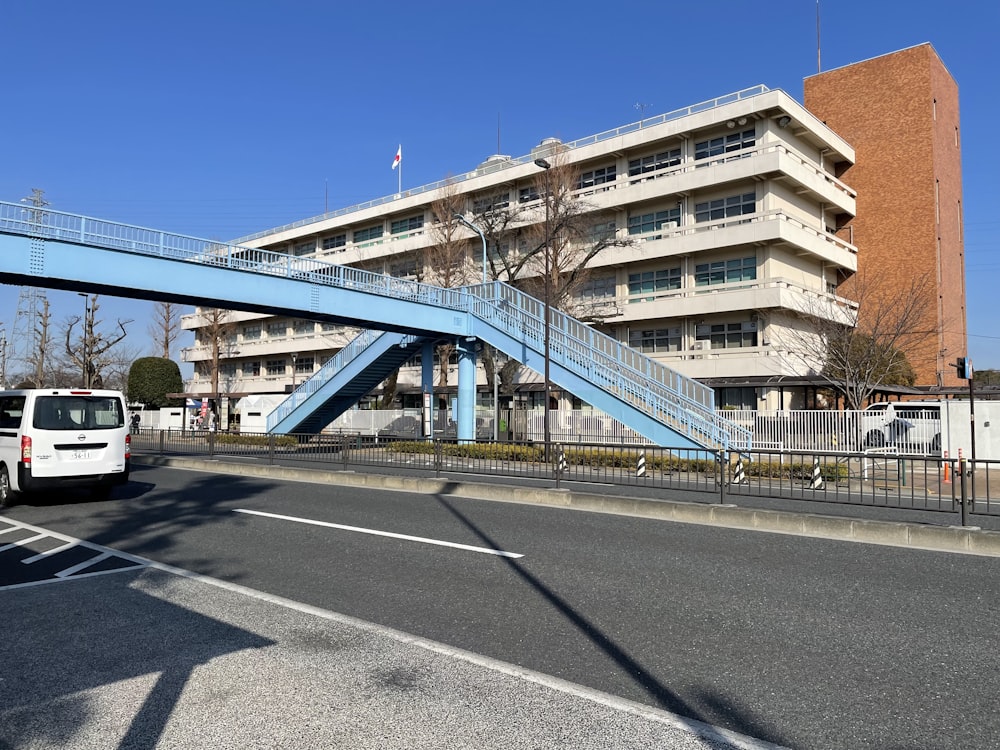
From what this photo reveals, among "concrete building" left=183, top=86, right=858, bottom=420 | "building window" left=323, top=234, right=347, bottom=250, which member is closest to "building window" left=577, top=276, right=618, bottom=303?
"concrete building" left=183, top=86, right=858, bottom=420

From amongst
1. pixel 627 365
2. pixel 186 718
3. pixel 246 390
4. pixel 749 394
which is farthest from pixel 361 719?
pixel 246 390

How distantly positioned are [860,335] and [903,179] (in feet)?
42.9

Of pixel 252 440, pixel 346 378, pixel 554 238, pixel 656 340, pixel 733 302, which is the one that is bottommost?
pixel 252 440

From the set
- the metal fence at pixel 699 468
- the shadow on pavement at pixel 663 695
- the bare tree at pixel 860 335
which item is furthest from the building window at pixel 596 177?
the shadow on pavement at pixel 663 695

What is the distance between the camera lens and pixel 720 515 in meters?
10.7

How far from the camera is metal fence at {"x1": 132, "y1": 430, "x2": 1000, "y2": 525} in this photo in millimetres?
10477

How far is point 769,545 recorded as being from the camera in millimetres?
8992

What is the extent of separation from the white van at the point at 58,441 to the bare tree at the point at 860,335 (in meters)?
24.9

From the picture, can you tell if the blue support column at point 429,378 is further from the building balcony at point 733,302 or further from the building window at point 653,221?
the building window at point 653,221

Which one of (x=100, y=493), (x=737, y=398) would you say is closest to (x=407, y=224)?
(x=737, y=398)

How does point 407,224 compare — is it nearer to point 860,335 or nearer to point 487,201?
point 487,201

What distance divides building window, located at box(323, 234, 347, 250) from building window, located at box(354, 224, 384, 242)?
4.24ft

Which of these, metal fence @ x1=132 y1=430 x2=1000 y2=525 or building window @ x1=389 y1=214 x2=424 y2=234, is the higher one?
building window @ x1=389 y1=214 x2=424 y2=234

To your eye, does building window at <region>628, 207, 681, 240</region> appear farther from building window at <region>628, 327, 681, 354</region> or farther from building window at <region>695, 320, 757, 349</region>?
building window at <region>695, 320, 757, 349</region>
